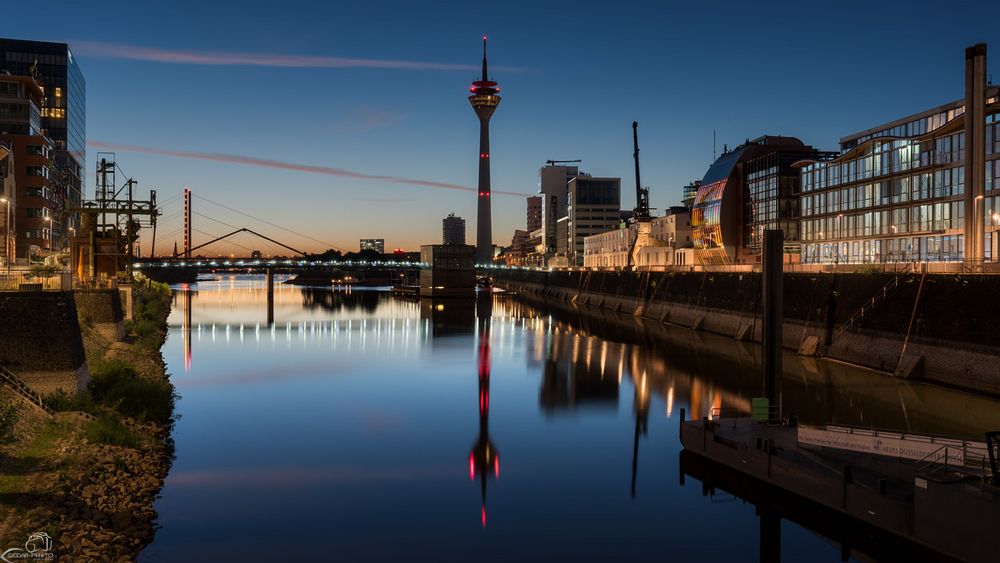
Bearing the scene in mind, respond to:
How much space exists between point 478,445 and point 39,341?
1368cm

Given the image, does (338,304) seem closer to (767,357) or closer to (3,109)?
(3,109)

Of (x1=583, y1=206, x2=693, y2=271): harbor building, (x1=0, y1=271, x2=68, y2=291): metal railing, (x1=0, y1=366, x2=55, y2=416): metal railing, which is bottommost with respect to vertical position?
(x1=0, y1=366, x2=55, y2=416): metal railing

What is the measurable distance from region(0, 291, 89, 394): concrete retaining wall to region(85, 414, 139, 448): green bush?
2.37m

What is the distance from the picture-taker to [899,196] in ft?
207

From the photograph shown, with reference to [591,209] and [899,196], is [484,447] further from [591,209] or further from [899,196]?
[591,209]

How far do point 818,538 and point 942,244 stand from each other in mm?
50398

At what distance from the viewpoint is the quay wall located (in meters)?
30.8

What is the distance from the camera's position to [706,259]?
318 feet

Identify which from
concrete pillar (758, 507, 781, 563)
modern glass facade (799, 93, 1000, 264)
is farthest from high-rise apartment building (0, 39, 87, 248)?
concrete pillar (758, 507, 781, 563)

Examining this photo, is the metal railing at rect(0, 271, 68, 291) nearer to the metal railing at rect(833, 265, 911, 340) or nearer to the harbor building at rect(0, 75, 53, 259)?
the metal railing at rect(833, 265, 911, 340)

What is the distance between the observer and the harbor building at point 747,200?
84.5 metres

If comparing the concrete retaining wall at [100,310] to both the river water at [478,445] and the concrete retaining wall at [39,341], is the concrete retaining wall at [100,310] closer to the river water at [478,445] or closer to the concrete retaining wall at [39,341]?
the river water at [478,445]

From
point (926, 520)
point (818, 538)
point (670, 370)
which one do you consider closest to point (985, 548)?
point (926, 520)

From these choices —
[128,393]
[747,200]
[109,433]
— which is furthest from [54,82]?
[109,433]
